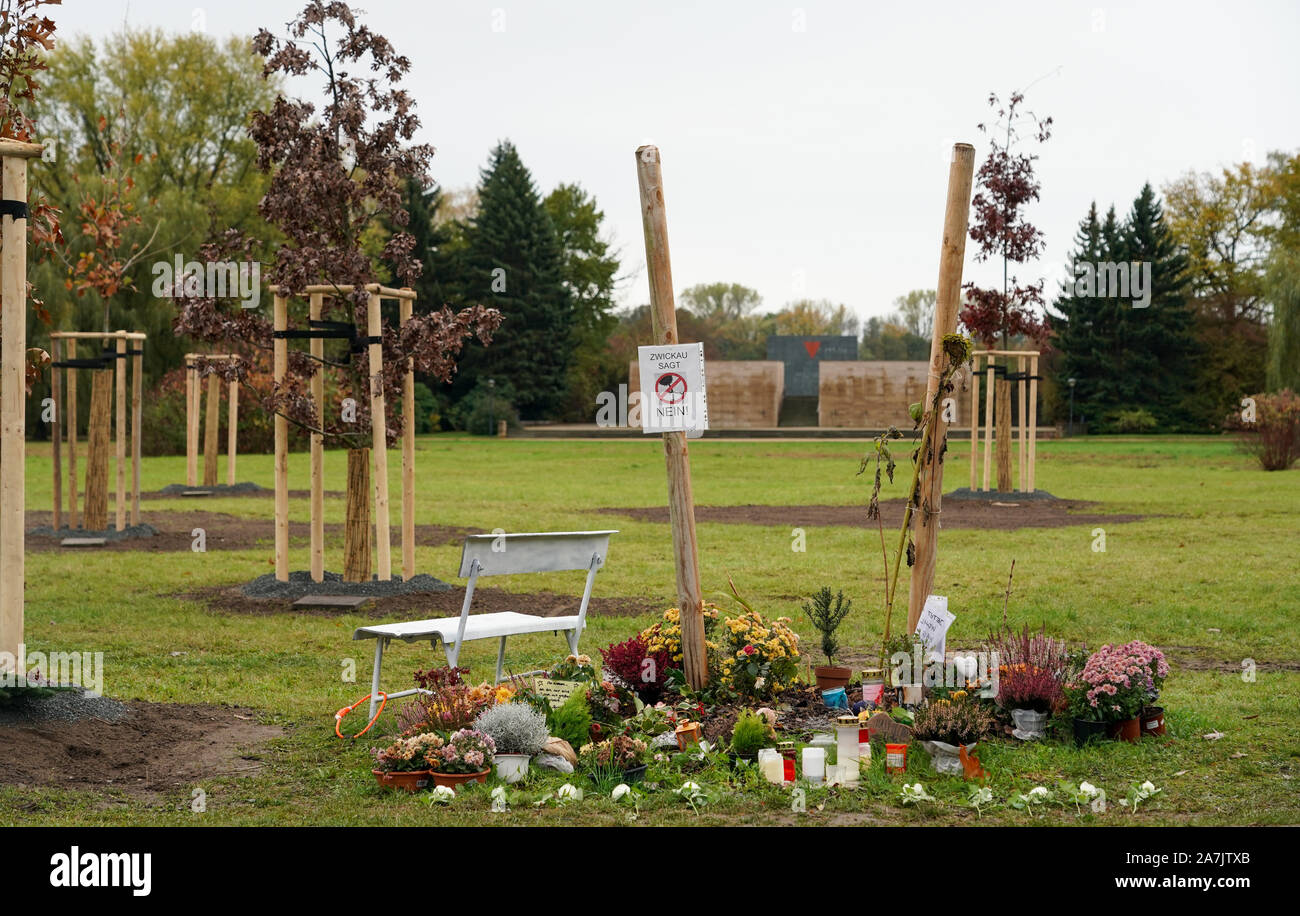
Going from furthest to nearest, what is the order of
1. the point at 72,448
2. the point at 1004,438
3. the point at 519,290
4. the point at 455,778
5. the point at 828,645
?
the point at 519,290
the point at 1004,438
the point at 72,448
the point at 828,645
the point at 455,778

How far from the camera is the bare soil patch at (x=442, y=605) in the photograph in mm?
10625

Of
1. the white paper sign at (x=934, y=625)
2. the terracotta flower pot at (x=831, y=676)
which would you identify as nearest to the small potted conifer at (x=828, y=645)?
the terracotta flower pot at (x=831, y=676)

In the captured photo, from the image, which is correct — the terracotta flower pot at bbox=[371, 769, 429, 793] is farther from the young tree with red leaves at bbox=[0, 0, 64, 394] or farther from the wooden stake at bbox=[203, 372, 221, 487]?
the wooden stake at bbox=[203, 372, 221, 487]

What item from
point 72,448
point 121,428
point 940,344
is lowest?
point 72,448

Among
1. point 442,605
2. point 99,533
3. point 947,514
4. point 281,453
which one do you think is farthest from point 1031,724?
point 947,514

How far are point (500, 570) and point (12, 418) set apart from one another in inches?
103

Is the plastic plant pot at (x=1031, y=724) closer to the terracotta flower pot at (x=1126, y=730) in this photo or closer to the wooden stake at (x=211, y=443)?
the terracotta flower pot at (x=1126, y=730)

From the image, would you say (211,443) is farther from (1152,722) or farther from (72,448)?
(1152,722)

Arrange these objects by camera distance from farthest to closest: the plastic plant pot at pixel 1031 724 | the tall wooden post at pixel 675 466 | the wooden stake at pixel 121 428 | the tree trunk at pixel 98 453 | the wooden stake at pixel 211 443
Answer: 1. the wooden stake at pixel 211 443
2. the wooden stake at pixel 121 428
3. the tree trunk at pixel 98 453
4. the tall wooden post at pixel 675 466
5. the plastic plant pot at pixel 1031 724

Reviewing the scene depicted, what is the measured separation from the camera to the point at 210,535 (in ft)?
55.0

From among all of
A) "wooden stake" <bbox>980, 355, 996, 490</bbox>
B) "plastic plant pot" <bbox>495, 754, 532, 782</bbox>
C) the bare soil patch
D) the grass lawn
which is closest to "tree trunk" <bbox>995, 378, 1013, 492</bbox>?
"wooden stake" <bbox>980, 355, 996, 490</bbox>

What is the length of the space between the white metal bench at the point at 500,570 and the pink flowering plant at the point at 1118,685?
2.56 meters

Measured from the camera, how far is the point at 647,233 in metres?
7.31

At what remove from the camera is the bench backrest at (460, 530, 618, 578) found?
6.61m
